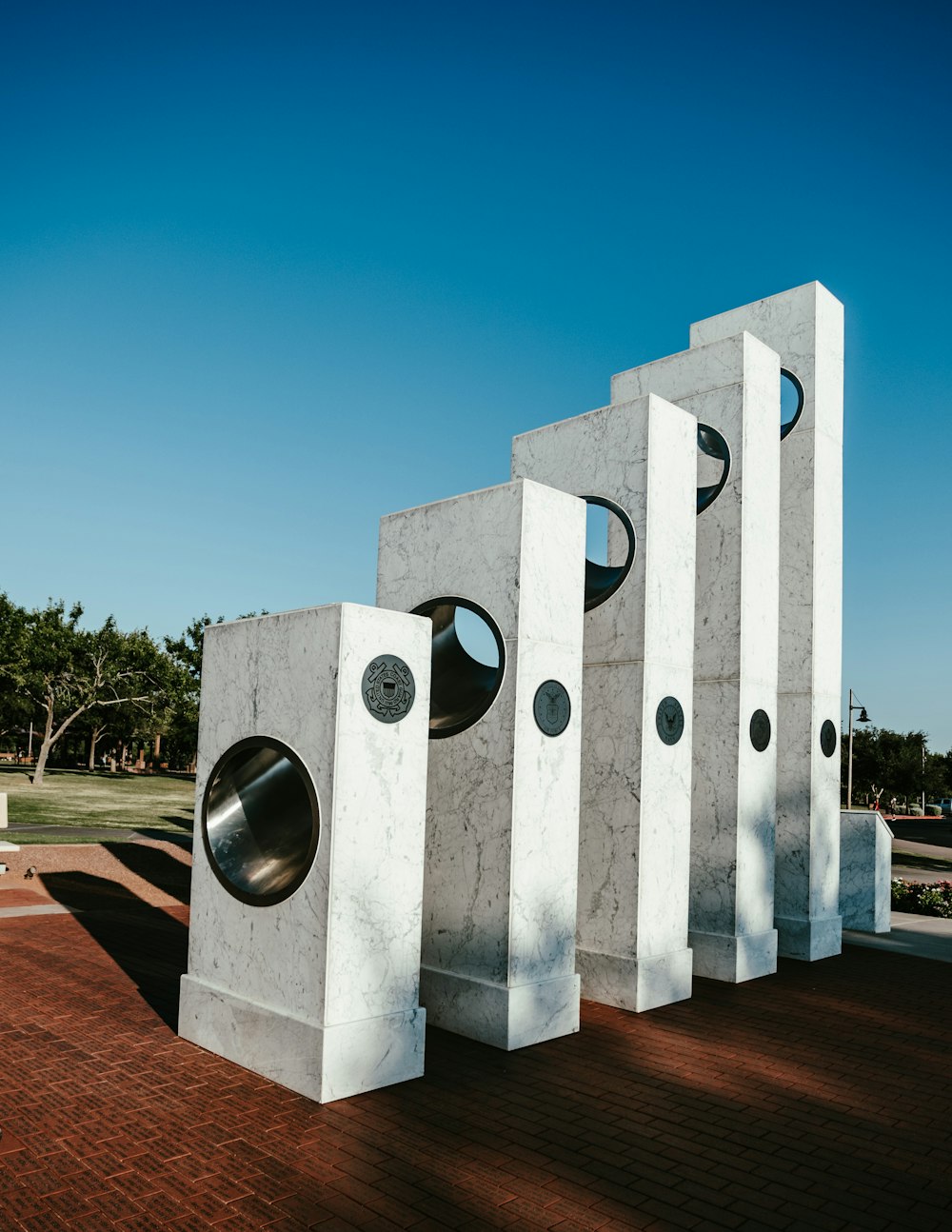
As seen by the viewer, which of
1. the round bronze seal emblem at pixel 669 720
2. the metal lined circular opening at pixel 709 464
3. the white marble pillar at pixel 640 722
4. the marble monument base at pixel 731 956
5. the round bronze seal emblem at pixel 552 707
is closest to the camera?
the round bronze seal emblem at pixel 552 707

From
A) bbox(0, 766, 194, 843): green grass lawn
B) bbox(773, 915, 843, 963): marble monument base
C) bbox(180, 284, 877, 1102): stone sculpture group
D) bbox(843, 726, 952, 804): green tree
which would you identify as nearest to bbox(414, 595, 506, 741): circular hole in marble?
bbox(180, 284, 877, 1102): stone sculpture group

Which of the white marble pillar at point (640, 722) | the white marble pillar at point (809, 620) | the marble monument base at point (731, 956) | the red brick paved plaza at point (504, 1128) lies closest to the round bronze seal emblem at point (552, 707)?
the white marble pillar at point (640, 722)

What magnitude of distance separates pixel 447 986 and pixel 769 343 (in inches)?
354

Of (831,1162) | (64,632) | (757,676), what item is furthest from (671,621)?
(64,632)

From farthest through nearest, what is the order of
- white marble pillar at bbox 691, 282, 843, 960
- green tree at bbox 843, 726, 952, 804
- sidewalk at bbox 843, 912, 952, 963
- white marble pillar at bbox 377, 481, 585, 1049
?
green tree at bbox 843, 726, 952, 804, sidewalk at bbox 843, 912, 952, 963, white marble pillar at bbox 691, 282, 843, 960, white marble pillar at bbox 377, 481, 585, 1049

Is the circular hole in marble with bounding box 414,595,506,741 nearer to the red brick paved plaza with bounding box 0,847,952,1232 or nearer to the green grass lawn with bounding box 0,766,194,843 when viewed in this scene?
the red brick paved plaza with bounding box 0,847,952,1232

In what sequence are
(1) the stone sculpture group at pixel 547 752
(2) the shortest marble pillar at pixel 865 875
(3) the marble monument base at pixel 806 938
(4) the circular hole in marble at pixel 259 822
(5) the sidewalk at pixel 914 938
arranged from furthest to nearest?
1. (2) the shortest marble pillar at pixel 865 875
2. (5) the sidewalk at pixel 914 938
3. (3) the marble monument base at pixel 806 938
4. (4) the circular hole in marble at pixel 259 822
5. (1) the stone sculpture group at pixel 547 752

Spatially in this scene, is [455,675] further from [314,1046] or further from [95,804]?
[95,804]

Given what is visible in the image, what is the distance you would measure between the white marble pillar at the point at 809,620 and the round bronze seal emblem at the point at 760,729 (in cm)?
132

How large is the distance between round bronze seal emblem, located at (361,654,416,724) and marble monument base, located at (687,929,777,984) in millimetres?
5156

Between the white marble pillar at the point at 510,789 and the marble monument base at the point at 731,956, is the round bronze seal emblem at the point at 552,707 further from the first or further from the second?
the marble monument base at the point at 731,956

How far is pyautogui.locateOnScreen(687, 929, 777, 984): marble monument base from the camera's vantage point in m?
9.59

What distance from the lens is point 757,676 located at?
10297mm

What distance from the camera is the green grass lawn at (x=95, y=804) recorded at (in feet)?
76.5
